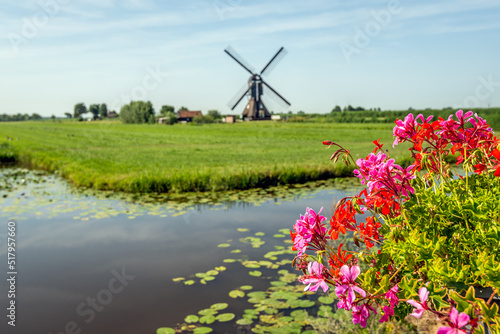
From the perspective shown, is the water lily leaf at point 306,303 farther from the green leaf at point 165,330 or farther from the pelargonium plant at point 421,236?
A: the pelargonium plant at point 421,236

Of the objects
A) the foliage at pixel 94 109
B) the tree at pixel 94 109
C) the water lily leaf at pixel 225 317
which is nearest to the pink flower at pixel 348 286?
the water lily leaf at pixel 225 317

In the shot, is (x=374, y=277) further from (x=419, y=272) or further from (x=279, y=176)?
(x=279, y=176)

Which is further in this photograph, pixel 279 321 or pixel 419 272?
pixel 279 321

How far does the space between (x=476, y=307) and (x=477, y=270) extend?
22 cm

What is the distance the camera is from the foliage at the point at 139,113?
75312 mm

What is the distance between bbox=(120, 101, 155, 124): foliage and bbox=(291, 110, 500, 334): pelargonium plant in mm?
76097

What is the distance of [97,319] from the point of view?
389cm

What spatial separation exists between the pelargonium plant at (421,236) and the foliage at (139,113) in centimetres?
7610

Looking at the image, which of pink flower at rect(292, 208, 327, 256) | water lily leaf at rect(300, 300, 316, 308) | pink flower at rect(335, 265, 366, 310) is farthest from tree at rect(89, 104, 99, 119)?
pink flower at rect(335, 265, 366, 310)

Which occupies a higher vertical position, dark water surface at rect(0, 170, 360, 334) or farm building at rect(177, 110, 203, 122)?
farm building at rect(177, 110, 203, 122)

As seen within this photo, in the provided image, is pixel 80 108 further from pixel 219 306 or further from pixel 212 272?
pixel 219 306

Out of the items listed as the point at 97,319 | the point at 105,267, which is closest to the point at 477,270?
the point at 97,319

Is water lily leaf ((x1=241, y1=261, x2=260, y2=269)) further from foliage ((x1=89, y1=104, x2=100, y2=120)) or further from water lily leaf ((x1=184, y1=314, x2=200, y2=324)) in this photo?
foliage ((x1=89, y1=104, x2=100, y2=120))

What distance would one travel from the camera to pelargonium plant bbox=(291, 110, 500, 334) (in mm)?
1481
